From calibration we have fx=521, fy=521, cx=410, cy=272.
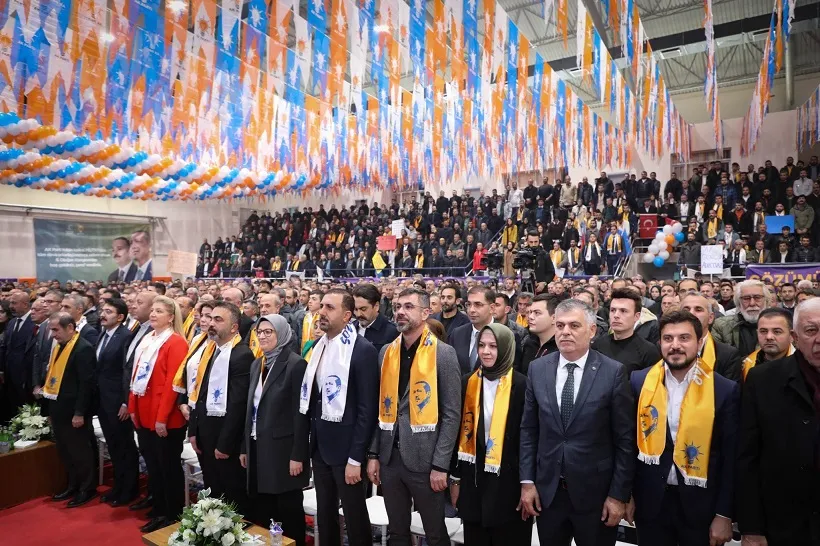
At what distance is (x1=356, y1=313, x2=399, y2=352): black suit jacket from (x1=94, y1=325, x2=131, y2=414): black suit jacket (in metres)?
2.04

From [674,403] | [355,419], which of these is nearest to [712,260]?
[674,403]

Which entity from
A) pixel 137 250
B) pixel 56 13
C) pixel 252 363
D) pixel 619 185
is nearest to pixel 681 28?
pixel 619 185

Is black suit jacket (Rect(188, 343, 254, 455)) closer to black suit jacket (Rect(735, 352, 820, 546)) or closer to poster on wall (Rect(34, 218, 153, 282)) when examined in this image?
black suit jacket (Rect(735, 352, 820, 546))

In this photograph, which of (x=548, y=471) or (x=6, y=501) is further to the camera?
(x=6, y=501)

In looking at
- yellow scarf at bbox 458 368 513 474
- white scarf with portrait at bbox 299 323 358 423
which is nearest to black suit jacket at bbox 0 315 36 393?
white scarf with portrait at bbox 299 323 358 423

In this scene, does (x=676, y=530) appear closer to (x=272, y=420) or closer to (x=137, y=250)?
(x=272, y=420)

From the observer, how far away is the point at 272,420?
319cm

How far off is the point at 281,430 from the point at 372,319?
Answer: 1.08 metres

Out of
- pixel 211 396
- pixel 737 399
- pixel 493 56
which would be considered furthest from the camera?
pixel 493 56

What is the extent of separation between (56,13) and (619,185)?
14.4 m

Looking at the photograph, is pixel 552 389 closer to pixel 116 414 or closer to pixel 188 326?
pixel 116 414

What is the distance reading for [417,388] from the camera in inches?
110

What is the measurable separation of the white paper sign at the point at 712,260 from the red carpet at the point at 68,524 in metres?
9.51

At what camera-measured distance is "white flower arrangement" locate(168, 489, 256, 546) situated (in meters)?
2.71
